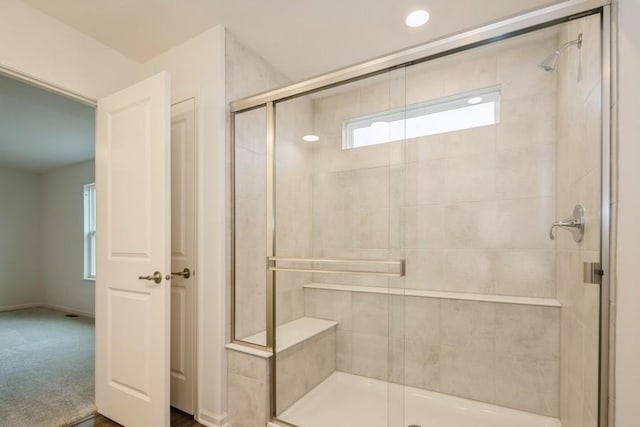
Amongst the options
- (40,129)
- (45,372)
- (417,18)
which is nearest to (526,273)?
(417,18)

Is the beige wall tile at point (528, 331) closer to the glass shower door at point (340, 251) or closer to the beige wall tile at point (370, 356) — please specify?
the glass shower door at point (340, 251)

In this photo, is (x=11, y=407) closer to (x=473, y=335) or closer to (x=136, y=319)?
(x=136, y=319)

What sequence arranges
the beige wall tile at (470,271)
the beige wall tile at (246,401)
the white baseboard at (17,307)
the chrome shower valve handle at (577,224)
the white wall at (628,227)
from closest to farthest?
1. the white wall at (628,227)
2. the chrome shower valve handle at (577,224)
3. the beige wall tile at (246,401)
4. the beige wall tile at (470,271)
5. the white baseboard at (17,307)

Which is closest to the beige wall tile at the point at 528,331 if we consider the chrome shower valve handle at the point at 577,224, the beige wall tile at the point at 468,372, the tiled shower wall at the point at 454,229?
the tiled shower wall at the point at 454,229

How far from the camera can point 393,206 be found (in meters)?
2.26

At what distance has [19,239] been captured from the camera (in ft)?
18.5

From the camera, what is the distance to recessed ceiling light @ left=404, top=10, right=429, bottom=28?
1875 millimetres

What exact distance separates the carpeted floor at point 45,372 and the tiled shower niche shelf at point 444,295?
1811 millimetres

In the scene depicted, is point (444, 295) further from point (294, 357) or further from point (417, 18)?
point (417, 18)

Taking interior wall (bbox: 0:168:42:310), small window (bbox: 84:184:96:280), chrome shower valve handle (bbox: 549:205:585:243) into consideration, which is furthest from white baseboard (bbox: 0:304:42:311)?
chrome shower valve handle (bbox: 549:205:585:243)

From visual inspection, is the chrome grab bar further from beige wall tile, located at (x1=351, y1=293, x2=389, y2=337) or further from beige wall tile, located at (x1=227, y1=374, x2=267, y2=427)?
beige wall tile, located at (x1=227, y1=374, x2=267, y2=427)

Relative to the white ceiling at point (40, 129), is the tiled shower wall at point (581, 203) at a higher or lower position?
lower

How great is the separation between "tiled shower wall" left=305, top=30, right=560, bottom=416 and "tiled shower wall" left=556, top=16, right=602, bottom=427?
0.45 ft

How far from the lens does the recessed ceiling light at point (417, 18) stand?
1875mm
